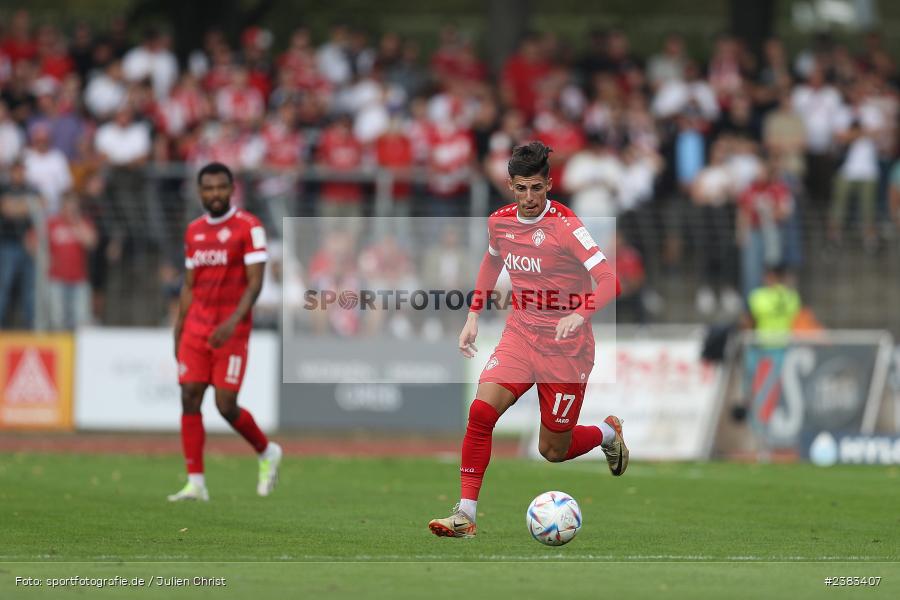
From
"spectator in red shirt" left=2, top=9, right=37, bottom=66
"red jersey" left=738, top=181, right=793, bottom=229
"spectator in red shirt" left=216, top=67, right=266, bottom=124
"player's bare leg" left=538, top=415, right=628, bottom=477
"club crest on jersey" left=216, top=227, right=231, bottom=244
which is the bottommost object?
"player's bare leg" left=538, top=415, right=628, bottom=477

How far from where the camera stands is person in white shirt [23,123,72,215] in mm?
21703

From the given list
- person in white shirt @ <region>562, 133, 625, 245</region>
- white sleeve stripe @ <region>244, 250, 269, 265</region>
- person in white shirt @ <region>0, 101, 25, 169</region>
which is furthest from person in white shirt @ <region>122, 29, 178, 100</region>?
white sleeve stripe @ <region>244, 250, 269, 265</region>

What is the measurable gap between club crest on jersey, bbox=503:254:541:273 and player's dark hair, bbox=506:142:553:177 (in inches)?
23.2

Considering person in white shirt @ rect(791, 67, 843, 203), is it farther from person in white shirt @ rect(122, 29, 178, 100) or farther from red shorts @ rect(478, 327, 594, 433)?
red shorts @ rect(478, 327, 594, 433)

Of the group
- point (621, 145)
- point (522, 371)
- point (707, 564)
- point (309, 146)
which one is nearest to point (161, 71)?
point (309, 146)

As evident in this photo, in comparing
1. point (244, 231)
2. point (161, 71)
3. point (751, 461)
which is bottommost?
point (751, 461)

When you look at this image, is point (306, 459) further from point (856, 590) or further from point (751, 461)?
point (856, 590)

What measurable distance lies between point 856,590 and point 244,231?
20.6ft

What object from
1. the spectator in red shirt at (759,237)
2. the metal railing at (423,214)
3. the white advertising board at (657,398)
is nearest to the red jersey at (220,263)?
the white advertising board at (657,398)

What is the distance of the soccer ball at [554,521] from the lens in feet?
31.9

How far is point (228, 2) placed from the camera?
29.6m

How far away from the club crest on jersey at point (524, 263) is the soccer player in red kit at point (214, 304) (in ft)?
9.59

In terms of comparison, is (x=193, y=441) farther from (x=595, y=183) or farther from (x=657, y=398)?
(x=595, y=183)

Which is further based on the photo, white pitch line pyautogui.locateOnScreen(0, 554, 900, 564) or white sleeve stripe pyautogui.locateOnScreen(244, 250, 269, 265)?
white sleeve stripe pyautogui.locateOnScreen(244, 250, 269, 265)
